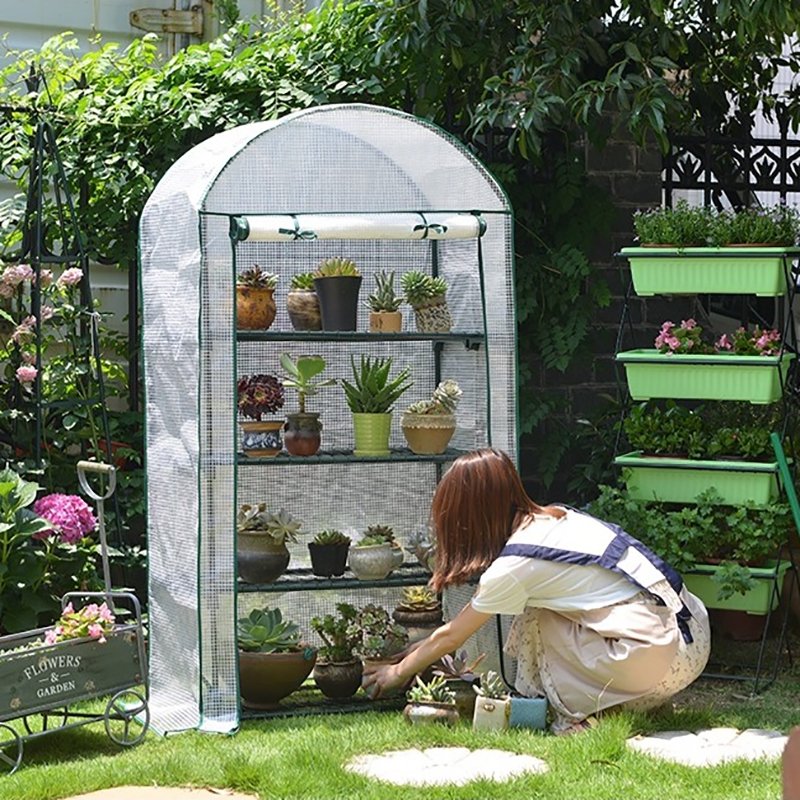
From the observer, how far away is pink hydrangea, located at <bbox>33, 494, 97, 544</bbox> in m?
5.48

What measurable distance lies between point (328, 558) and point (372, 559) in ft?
0.54

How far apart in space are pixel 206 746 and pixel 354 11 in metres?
3.17

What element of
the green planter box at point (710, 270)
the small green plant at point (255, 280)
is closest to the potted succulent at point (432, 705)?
the small green plant at point (255, 280)

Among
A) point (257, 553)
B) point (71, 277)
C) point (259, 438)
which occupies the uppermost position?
point (71, 277)

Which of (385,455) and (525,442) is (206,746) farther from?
(525,442)

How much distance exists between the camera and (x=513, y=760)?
448 cm

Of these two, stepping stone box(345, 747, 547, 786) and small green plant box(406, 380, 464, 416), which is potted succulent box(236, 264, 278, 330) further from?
stepping stone box(345, 747, 547, 786)

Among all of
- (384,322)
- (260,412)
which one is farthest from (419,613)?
(384,322)

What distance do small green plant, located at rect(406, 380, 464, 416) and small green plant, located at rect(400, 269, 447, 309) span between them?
0.99ft

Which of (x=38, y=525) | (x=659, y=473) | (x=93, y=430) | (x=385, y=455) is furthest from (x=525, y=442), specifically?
(x=38, y=525)

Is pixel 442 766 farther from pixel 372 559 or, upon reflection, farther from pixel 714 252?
pixel 714 252

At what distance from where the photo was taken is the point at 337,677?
5227 millimetres

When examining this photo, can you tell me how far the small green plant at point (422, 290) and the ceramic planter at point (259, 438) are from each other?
0.67 m

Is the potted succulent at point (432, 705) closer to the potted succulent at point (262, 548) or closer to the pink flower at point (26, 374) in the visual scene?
the potted succulent at point (262, 548)
